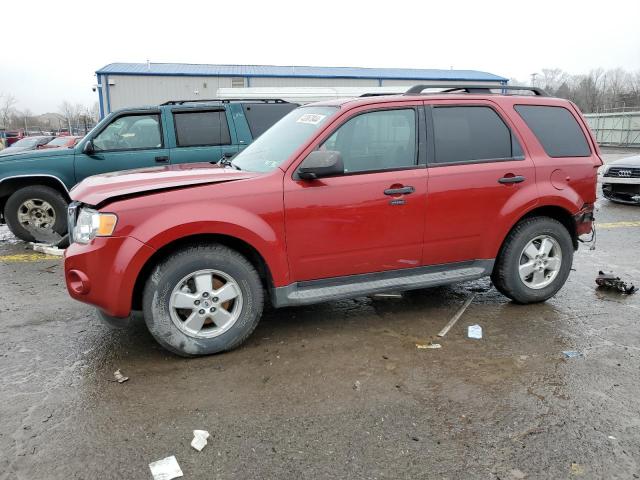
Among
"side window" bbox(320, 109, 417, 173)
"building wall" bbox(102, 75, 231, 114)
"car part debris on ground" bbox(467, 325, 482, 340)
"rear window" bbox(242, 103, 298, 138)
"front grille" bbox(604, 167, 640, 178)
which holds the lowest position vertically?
"car part debris on ground" bbox(467, 325, 482, 340)

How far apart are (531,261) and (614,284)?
48.4 inches

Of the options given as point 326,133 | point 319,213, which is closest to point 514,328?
point 319,213

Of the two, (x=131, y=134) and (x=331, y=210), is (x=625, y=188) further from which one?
(x=131, y=134)

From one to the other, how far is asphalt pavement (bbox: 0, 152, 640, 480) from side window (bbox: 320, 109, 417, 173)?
1.36 m

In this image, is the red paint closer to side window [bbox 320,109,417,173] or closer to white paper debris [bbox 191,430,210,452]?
side window [bbox 320,109,417,173]

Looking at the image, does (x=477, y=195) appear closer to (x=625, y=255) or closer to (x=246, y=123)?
(x=625, y=255)

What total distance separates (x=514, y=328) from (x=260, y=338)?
2.10m

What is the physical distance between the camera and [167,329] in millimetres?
3475

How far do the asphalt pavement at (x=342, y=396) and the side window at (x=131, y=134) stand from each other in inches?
125

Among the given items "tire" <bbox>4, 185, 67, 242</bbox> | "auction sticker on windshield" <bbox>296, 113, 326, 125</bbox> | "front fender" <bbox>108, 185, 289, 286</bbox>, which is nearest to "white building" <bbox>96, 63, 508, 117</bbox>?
"tire" <bbox>4, 185, 67, 242</bbox>

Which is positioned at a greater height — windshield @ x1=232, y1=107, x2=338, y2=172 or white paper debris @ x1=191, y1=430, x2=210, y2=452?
windshield @ x1=232, y1=107, x2=338, y2=172

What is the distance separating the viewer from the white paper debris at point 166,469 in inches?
95.4

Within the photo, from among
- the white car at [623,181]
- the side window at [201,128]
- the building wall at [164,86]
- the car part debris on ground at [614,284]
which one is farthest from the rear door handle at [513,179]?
the building wall at [164,86]

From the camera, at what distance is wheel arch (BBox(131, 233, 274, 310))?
3510 millimetres
